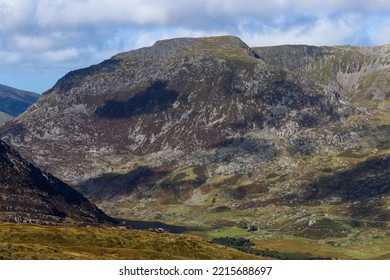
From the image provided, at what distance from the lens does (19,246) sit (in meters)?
174
